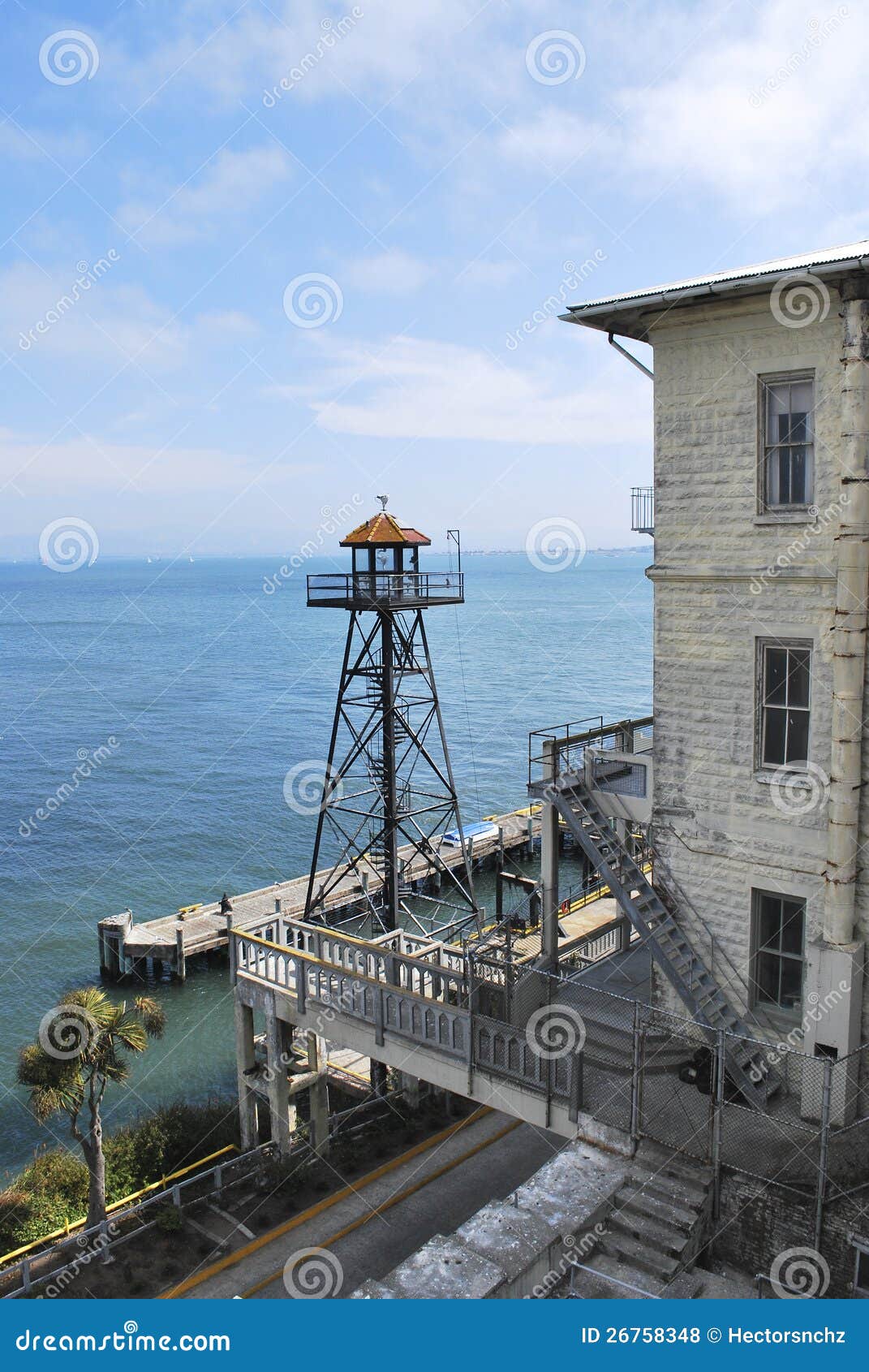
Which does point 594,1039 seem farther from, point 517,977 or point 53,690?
point 53,690

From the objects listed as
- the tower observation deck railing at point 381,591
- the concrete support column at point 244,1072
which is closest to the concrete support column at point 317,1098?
the concrete support column at point 244,1072

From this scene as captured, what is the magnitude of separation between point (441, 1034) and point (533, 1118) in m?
1.96

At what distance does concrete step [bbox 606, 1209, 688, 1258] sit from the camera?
11.6m

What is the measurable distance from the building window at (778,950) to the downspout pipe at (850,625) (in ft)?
3.34

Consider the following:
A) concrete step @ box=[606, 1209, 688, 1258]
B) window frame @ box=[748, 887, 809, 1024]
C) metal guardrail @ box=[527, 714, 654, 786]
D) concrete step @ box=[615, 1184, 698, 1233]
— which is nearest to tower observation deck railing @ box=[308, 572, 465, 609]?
metal guardrail @ box=[527, 714, 654, 786]

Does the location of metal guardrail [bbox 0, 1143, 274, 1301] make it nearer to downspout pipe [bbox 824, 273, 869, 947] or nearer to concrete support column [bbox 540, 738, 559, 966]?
concrete support column [bbox 540, 738, 559, 966]

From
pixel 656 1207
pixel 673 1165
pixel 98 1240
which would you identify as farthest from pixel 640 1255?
pixel 98 1240

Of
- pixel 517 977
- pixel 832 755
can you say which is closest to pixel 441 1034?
pixel 517 977

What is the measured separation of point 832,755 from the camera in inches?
566

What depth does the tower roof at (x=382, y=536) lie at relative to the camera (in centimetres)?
2614

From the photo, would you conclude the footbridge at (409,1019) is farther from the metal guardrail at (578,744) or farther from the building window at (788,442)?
the building window at (788,442)

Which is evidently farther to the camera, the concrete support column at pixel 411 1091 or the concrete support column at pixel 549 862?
the concrete support column at pixel 411 1091

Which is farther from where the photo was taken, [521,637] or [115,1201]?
[521,637]

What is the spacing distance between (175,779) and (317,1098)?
5132cm
